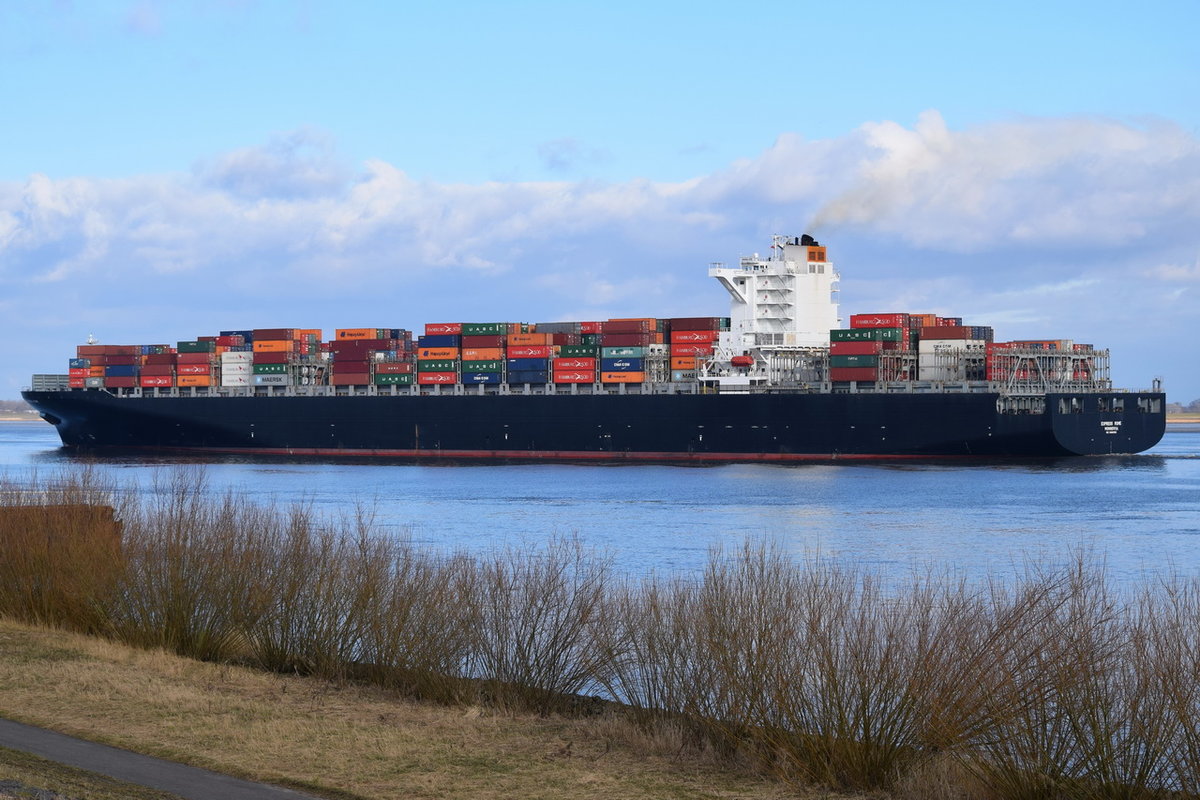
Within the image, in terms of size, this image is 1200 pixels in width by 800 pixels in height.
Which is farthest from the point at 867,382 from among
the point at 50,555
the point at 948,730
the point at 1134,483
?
the point at 948,730

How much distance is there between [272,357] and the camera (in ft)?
242

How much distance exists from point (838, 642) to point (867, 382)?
5043cm

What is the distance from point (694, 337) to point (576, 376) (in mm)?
6511

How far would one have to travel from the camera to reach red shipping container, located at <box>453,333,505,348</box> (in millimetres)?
69062

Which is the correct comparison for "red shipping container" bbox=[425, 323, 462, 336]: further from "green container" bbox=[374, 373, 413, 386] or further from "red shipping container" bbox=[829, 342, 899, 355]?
"red shipping container" bbox=[829, 342, 899, 355]

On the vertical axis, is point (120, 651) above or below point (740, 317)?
below

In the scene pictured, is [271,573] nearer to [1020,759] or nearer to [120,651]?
[120,651]

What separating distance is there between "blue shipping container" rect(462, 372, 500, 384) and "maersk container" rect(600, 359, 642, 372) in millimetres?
6142

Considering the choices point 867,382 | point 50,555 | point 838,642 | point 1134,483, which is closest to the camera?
point 838,642

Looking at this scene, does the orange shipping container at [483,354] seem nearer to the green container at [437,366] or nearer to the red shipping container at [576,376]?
the green container at [437,366]

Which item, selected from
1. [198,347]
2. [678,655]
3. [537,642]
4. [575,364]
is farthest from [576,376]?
[678,655]

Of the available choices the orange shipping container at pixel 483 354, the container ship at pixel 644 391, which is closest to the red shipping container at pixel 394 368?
the container ship at pixel 644 391

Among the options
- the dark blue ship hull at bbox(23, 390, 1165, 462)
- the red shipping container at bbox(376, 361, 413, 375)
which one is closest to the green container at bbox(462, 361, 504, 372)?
the dark blue ship hull at bbox(23, 390, 1165, 462)

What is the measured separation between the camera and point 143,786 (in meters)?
9.77
